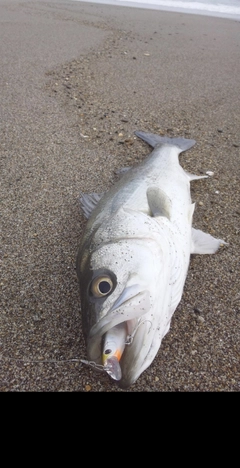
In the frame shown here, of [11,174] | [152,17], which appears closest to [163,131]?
[11,174]

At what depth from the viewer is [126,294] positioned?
1931 mm

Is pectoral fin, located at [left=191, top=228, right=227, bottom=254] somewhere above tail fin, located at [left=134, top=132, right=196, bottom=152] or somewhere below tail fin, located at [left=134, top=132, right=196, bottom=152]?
below

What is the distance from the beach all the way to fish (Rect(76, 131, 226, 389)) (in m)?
0.26

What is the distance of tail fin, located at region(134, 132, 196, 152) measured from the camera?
14.0ft

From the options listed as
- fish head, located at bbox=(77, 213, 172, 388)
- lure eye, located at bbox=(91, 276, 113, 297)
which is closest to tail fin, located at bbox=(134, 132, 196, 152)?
fish head, located at bbox=(77, 213, 172, 388)

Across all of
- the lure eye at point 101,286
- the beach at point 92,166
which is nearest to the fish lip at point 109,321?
the lure eye at point 101,286

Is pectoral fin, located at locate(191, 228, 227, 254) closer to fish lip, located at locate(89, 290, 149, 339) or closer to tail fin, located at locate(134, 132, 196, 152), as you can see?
fish lip, located at locate(89, 290, 149, 339)

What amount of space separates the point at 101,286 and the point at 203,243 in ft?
4.17

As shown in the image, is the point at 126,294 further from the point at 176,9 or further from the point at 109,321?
the point at 176,9

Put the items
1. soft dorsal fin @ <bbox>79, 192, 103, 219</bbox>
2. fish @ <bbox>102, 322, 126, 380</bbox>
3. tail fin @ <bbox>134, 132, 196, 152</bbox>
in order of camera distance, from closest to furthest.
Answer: fish @ <bbox>102, 322, 126, 380</bbox>
soft dorsal fin @ <bbox>79, 192, 103, 219</bbox>
tail fin @ <bbox>134, 132, 196, 152</bbox>

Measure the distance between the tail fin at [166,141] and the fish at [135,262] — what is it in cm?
84

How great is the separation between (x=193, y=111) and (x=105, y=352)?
14.4 ft

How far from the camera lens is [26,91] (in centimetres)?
545
